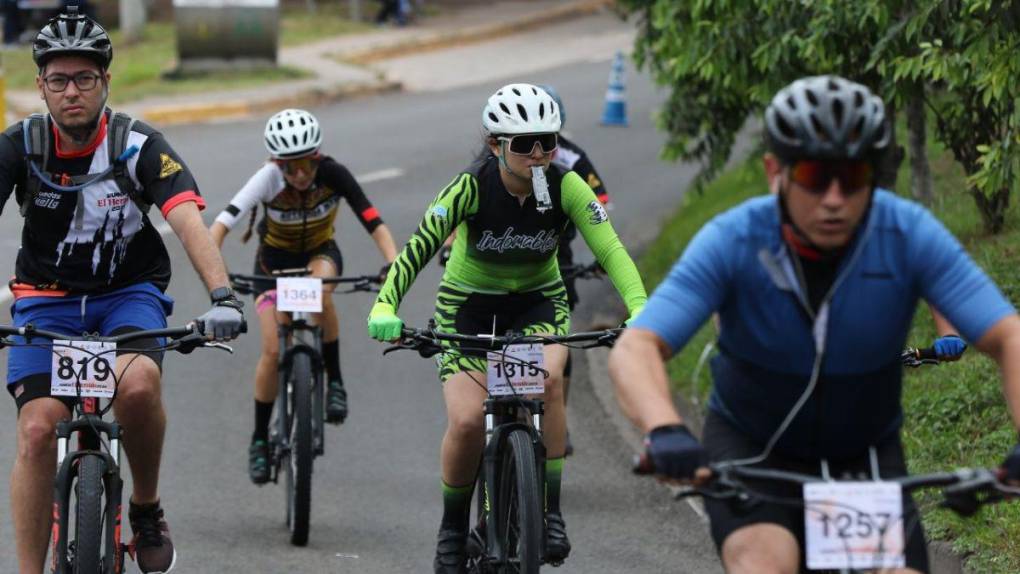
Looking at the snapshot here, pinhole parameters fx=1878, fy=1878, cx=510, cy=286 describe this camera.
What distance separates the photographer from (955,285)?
184 inches

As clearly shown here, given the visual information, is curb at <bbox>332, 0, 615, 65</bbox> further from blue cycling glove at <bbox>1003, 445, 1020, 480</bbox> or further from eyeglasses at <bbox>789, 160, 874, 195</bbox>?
blue cycling glove at <bbox>1003, 445, 1020, 480</bbox>

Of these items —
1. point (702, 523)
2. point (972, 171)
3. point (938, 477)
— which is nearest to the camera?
point (938, 477)

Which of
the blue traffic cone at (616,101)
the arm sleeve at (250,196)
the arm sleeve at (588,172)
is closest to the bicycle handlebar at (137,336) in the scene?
the arm sleeve at (250,196)

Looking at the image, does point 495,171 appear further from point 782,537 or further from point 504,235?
point 782,537

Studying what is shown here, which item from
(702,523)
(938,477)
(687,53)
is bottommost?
(702,523)

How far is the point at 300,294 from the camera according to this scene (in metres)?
9.13

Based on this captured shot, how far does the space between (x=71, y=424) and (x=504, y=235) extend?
74.5 inches

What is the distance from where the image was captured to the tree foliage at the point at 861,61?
994cm

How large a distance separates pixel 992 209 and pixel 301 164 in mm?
5005

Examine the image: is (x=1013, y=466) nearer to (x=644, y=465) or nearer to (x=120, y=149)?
(x=644, y=465)

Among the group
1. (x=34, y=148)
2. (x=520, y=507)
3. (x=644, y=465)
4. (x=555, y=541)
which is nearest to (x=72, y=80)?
(x=34, y=148)

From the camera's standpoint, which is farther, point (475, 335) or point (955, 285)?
point (475, 335)

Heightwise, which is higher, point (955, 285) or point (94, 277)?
point (955, 285)

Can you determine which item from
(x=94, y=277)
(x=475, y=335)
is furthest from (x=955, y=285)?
(x=94, y=277)
